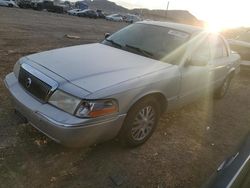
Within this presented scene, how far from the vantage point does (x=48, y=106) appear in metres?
3.70

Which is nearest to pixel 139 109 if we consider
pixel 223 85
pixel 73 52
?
pixel 73 52

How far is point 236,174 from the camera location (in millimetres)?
2154

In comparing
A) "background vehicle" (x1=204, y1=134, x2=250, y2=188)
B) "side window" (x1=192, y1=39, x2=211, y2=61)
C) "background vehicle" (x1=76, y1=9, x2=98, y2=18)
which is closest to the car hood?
"side window" (x1=192, y1=39, x2=211, y2=61)

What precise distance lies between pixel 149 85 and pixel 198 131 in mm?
1791

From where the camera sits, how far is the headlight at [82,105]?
3553mm

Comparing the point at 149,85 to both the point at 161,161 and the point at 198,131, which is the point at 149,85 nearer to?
the point at 161,161

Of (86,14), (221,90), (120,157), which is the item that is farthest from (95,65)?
(86,14)

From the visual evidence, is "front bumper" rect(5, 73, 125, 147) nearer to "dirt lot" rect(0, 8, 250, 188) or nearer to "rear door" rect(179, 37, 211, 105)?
"dirt lot" rect(0, 8, 250, 188)

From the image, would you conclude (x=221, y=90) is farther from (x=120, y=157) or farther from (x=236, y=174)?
(x=236, y=174)

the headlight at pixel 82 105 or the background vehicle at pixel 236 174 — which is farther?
the headlight at pixel 82 105

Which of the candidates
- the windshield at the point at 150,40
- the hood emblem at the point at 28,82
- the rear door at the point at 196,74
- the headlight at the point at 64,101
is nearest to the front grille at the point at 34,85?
the hood emblem at the point at 28,82

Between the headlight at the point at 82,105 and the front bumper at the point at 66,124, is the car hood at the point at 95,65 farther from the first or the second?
the front bumper at the point at 66,124

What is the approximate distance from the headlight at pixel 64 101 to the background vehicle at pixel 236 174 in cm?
179

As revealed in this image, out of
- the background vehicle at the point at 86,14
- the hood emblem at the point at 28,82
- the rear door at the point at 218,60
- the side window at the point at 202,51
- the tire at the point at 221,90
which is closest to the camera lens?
the hood emblem at the point at 28,82
